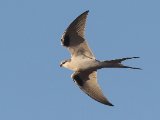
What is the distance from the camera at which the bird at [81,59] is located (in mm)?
12414

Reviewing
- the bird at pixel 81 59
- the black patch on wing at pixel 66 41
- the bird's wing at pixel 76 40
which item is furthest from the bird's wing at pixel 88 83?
the black patch on wing at pixel 66 41

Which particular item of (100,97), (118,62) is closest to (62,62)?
(100,97)

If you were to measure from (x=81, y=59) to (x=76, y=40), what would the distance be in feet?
1.77

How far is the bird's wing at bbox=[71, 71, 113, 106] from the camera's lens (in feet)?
43.4

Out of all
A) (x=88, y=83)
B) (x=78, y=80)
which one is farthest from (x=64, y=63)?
(x=88, y=83)

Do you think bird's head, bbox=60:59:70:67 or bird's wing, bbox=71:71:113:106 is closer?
bird's head, bbox=60:59:70:67

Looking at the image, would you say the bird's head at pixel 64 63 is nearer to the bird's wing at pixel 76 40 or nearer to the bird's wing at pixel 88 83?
the bird's wing at pixel 76 40

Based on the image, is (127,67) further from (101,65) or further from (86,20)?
(86,20)

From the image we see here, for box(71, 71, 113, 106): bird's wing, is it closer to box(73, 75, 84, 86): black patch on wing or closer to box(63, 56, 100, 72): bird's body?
box(73, 75, 84, 86): black patch on wing

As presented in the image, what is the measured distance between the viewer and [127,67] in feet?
37.2

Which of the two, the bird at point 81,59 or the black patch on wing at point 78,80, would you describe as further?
the black patch on wing at point 78,80

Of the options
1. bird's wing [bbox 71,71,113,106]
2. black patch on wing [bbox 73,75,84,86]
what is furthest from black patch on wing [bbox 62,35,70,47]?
black patch on wing [bbox 73,75,84,86]

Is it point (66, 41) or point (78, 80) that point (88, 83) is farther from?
point (66, 41)

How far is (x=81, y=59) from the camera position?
41.8 feet
